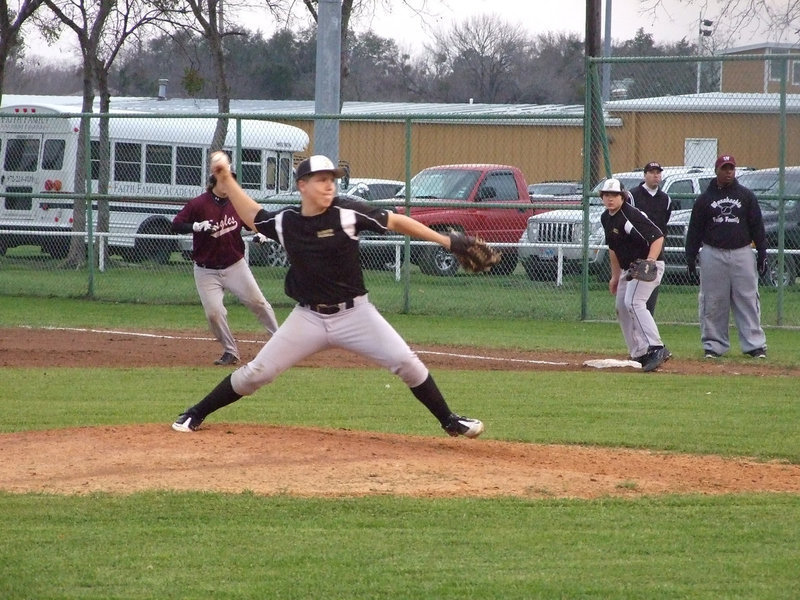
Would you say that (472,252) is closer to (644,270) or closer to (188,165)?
(644,270)

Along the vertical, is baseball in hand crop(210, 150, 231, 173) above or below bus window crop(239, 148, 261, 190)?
below

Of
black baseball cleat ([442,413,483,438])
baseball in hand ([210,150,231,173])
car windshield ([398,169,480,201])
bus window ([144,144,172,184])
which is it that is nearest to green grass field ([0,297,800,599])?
black baseball cleat ([442,413,483,438])

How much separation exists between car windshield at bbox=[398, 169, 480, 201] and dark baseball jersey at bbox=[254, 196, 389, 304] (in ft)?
34.5

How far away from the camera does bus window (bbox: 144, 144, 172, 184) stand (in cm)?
2205

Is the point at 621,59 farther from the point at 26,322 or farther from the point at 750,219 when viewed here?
the point at 26,322

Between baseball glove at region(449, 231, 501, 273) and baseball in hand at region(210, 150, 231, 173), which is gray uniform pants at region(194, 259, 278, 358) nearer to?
baseball in hand at region(210, 150, 231, 173)

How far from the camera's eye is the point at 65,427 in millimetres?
8578

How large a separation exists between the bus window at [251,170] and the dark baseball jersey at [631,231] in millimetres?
9625

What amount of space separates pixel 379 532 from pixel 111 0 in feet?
66.0

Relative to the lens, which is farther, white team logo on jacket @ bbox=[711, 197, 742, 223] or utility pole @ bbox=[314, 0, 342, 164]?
utility pole @ bbox=[314, 0, 342, 164]

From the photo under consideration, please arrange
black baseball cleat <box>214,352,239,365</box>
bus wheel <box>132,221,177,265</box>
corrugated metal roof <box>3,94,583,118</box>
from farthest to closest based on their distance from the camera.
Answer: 1. corrugated metal roof <box>3,94,583,118</box>
2. bus wheel <box>132,221,177,265</box>
3. black baseball cleat <box>214,352,239,365</box>

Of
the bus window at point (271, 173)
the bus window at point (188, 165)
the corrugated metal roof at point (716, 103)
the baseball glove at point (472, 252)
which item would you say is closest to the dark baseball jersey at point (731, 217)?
the corrugated metal roof at point (716, 103)

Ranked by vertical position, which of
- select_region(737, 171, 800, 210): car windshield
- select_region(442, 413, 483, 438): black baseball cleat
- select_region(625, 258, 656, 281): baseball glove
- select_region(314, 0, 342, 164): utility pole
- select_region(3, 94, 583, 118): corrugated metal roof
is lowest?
select_region(442, 413, 483, 438): black baseball cleat

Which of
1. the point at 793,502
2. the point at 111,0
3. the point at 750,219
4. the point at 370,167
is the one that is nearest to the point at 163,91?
the point at 111,0
